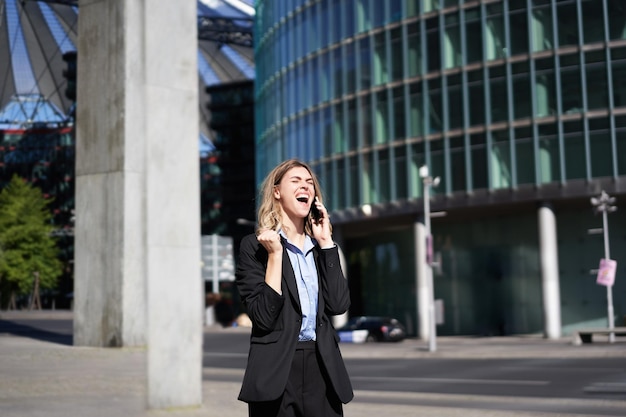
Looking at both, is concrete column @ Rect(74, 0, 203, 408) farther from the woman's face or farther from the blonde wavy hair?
the woman's face

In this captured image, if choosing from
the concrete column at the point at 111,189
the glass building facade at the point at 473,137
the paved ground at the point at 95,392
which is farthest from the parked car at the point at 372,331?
the concrete column at the point at 111,189

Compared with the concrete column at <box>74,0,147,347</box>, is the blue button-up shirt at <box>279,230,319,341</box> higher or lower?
lower

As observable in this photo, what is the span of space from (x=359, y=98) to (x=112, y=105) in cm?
3937

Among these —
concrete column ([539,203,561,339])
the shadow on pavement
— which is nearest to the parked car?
concrete column ([539,203,561,339])

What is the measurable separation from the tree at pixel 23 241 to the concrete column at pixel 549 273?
3914cm

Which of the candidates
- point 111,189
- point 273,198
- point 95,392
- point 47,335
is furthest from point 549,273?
point 273,198

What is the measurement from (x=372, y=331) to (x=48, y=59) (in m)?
89.1

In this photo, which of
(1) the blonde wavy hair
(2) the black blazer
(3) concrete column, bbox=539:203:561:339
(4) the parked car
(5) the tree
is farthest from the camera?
(5) the tree

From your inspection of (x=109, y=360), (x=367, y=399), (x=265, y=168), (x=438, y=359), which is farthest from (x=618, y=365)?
(x=265, y=168)

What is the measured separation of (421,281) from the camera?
50656mm

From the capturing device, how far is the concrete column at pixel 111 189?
46.9 ft

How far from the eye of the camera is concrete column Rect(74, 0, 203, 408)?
38.8ft

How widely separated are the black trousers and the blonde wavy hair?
66 centimetres

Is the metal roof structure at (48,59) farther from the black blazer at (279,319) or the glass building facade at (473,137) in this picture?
the black blazer at (279,319)
